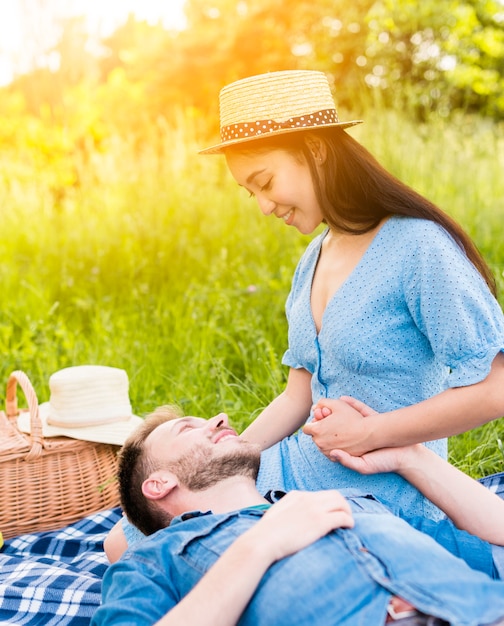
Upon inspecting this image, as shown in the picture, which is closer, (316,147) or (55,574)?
(316,147)

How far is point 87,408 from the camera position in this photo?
3.24 m

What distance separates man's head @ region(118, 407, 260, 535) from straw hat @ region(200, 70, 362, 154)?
2.85 ft

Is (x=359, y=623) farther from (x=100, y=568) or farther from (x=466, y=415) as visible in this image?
(x=100, y=568)

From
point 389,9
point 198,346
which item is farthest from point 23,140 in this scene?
point 198,346

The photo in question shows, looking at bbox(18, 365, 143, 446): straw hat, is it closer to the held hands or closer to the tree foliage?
the held hands

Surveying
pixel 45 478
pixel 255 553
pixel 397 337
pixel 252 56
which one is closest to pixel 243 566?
pixel 255 553

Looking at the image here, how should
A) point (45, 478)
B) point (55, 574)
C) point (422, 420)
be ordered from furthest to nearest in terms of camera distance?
point (45, 478)
point (55, 574)
point (422, 420)

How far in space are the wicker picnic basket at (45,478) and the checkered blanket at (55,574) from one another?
0.22ft

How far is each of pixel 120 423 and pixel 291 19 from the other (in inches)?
466

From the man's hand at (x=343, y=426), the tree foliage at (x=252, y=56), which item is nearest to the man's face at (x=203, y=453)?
the man's hand at (x=343, y=426)

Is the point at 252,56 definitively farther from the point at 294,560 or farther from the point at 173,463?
the point at 294,560

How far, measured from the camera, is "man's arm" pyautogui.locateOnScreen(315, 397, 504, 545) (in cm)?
209

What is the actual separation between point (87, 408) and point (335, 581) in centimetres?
179

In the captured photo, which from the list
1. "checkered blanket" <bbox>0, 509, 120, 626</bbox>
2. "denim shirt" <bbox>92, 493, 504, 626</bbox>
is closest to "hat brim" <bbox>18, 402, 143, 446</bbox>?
"checkered blanket" <bbox>0, 509, 120, 626</bbox>
